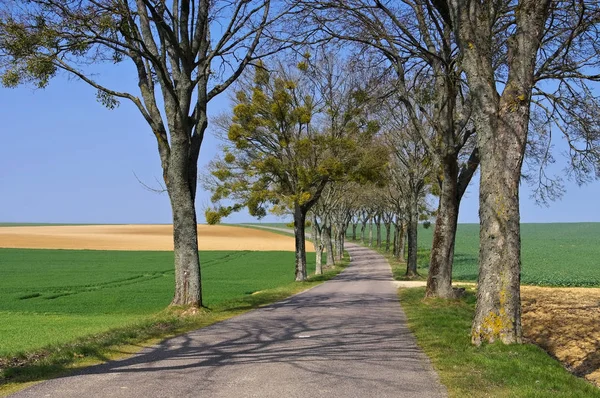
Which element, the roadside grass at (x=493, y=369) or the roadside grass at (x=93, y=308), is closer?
the roadside grass at (x=493, y=369)

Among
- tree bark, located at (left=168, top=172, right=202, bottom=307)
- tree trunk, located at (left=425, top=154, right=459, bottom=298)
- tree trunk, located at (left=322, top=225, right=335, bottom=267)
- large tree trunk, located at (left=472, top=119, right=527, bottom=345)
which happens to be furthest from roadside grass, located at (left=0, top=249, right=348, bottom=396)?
large tree trunk, located at (left=472, top=119, right=527, bottom=345)

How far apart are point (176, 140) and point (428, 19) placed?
907 centimetres

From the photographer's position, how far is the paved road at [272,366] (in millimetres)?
6742

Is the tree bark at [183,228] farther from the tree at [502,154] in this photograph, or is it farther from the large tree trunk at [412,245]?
the large tree trunk at [412,245]

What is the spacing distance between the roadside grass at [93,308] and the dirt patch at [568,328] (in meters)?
7.99

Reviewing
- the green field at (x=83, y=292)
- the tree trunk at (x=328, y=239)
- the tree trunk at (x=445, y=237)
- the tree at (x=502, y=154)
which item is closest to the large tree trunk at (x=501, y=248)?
the tree at (x=502, y=154)

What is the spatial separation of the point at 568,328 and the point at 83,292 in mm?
24917

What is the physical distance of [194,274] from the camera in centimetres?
1622

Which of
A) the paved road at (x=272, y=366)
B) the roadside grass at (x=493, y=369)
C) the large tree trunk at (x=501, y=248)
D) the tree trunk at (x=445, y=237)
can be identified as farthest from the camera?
the tree trunk at (x=445, y=237)

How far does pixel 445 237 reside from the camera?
62.2 feet

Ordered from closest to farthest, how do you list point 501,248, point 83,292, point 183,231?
point 501,248, point 183,231, point 83,292

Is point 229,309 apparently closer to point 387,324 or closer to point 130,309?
point 387,324

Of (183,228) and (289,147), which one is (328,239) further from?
(183,228)

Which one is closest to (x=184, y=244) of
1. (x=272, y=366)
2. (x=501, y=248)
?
(x=272, y=366)
